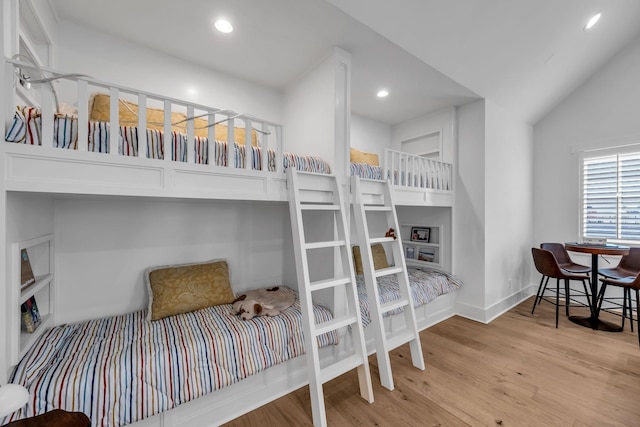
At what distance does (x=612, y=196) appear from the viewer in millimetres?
3406

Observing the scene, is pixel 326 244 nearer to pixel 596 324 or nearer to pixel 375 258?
pixel 375 258

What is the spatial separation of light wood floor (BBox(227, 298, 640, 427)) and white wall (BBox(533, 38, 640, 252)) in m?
1.53

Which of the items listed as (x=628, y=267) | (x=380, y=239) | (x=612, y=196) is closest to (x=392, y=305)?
(x=380, y=239)

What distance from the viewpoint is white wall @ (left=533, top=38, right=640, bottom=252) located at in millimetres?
Answer: 3268

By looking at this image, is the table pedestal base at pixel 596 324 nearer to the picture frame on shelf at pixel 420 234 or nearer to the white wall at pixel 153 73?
the picture frame on shelf at pixel 420 234

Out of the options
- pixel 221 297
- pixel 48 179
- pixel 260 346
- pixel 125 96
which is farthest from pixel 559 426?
pixel 125 96

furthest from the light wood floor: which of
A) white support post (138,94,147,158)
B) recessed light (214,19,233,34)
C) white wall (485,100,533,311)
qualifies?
recessed light (214,19,233,34)

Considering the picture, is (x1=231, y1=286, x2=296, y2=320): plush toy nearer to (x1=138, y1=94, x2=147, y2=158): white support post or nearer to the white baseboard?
(x1=138, y1=94, x2=147, y2=158): white support post

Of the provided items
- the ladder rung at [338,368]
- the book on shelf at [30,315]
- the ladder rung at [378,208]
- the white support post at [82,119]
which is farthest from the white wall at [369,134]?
the book on shelf at [30,315]

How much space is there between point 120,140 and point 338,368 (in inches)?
70.8

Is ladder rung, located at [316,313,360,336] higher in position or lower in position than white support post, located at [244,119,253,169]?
lower

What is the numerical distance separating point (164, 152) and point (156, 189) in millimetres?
206

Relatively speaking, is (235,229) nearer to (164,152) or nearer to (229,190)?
(229,190)

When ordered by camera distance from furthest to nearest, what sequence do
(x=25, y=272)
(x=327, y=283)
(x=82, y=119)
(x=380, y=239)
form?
1. (x=380, y=239)
2. (x=327, y=283)
3. (x=25, y=272)
4. (x=82, y=119)
